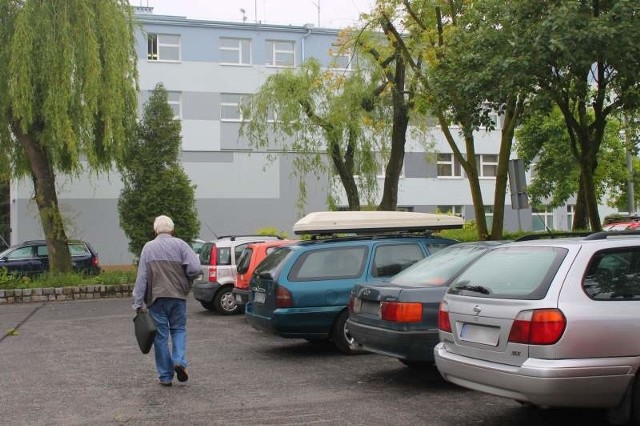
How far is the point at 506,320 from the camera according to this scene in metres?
5.53

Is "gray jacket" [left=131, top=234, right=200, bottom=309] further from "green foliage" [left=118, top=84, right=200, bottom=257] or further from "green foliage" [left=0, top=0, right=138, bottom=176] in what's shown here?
"green foliage" [left=118, top=84, right=200, bottom=257]

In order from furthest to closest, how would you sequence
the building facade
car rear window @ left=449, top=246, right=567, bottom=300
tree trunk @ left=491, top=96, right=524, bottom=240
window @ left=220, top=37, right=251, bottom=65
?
window @ left=220, top=37, right=251, bottom=65 → the building facade → tree trunk @ left=491, top=96, right=524, bottom=240 → car rear window @ left=449, top=246, right=567, bottom=300

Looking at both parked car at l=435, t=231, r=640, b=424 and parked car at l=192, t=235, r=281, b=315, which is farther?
parked car at l=192, t=235, r=281, b=315

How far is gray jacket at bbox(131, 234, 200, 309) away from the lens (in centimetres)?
773

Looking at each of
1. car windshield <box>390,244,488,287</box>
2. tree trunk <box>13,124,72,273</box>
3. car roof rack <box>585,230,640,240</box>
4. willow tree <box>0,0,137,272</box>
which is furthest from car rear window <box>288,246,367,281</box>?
tree trunk <box>13,124,72,273</box>

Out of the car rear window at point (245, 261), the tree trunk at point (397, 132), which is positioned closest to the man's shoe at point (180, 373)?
the car rear window at point (245, 261)

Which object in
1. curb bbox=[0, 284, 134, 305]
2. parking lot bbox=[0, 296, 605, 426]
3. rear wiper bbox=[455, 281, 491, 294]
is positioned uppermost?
rear wiper bbox=[455, 281, 491, 294]

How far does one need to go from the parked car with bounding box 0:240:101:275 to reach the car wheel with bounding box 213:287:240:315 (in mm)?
8929

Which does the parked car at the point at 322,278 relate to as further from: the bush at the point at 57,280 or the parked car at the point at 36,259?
the parked car at the point at 36,259

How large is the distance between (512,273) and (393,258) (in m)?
4.02

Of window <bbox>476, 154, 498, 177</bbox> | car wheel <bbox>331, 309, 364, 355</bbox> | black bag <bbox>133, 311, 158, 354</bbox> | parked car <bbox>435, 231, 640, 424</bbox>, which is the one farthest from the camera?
window <bbox>476, 154, 498, 177</bbox>

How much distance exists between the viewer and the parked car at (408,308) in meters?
7.22

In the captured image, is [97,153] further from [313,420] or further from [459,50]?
[313,420]

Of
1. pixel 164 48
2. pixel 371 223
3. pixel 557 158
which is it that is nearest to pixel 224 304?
pixel 371 223
